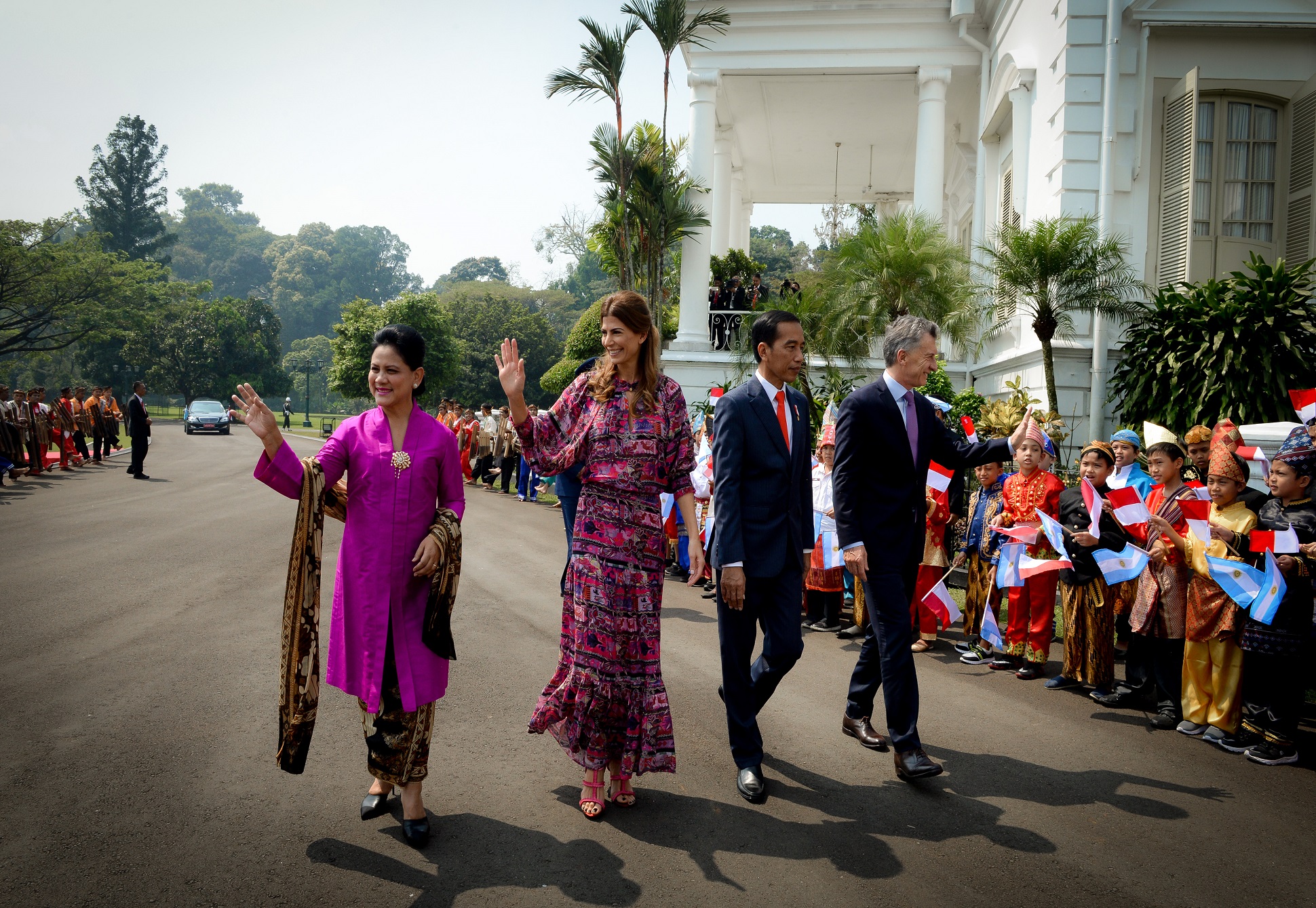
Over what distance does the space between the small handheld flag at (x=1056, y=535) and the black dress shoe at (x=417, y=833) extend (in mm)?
4415

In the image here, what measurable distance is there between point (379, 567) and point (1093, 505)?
14.7 ft

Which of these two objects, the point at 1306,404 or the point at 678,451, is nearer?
the point at 678,451

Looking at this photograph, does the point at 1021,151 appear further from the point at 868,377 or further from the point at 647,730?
the point at 647,730

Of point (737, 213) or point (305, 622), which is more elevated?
point (737, 213)

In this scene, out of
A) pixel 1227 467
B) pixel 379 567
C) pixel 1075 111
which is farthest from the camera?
pixel 1075 111

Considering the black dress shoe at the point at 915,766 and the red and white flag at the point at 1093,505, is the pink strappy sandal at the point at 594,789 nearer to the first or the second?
the black dress shoe at the point at 915,766

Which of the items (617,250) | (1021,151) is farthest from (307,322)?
(1021,151)

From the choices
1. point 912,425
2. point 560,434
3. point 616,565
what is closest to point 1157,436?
point 912,425

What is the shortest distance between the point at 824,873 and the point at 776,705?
6.94 feet

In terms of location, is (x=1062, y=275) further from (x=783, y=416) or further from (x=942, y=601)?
(x=783, y=416)

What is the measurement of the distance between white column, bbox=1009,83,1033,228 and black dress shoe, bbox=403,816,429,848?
13290 millimetres

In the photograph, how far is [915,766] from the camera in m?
4.12

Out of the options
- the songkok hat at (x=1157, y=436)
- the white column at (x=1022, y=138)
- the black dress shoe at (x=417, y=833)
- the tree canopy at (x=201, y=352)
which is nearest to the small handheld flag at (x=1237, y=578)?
the songkok hat at (x=1157, y=436)

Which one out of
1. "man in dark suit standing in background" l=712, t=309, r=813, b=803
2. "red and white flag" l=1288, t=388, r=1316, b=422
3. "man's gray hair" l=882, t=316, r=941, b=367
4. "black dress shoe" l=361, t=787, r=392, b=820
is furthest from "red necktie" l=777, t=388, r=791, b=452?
"red and white flag" l=1288, t=388, r=1316, b=422
